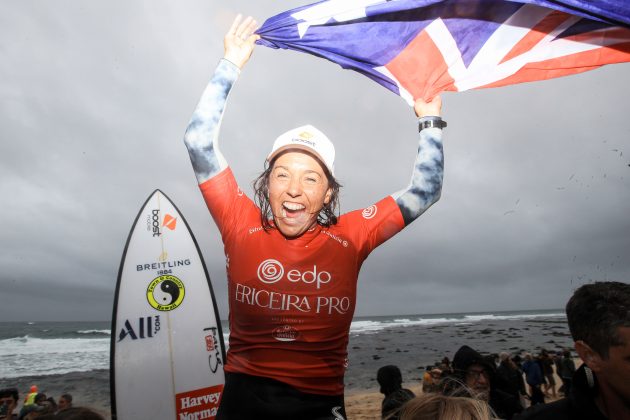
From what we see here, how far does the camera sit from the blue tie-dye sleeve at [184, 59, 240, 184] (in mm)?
1967

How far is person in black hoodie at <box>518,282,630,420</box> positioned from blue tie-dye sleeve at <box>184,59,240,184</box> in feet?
7.07

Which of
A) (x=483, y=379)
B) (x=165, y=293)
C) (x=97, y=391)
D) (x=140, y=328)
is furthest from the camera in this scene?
(x=97, y=391)

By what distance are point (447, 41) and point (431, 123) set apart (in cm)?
106

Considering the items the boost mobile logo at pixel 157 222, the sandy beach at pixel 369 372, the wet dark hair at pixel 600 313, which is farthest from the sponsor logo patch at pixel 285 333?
the sandy beach at pixel 369 372

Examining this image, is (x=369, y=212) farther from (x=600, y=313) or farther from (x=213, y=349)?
(x=213, y=349)

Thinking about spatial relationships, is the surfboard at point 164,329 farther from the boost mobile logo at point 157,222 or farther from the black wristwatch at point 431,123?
the black wristwatch at point 431,123

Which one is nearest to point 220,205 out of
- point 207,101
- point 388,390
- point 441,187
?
point 207,101

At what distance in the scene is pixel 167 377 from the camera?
650cm

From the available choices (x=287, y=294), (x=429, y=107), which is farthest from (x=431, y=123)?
(x=287, y=294)

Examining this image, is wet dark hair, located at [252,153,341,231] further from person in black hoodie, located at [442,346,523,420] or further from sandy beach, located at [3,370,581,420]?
→ sandy beach, located at [3,370,581,420]

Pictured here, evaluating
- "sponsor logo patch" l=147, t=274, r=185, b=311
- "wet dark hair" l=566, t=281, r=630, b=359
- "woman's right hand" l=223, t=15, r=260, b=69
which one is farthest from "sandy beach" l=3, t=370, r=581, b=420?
"woman's right hand" l=223, t=15, r=260, b=69

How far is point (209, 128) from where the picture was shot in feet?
6.61

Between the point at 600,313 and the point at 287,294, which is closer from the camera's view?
the point at 287,294

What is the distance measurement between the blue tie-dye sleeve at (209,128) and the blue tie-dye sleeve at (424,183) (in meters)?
0.98
